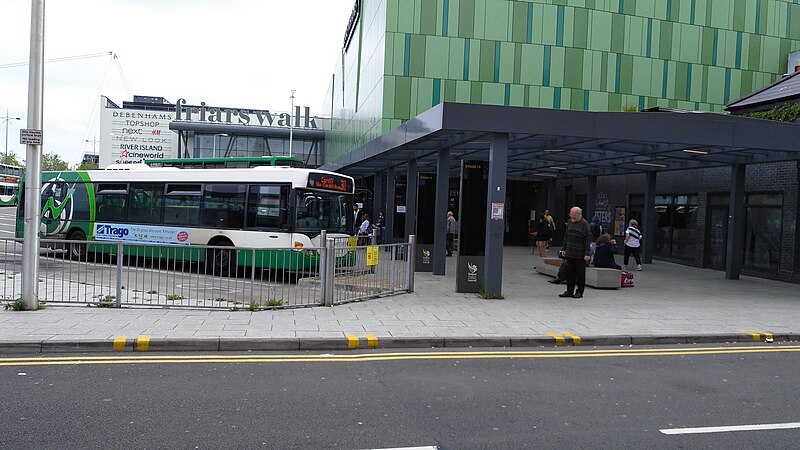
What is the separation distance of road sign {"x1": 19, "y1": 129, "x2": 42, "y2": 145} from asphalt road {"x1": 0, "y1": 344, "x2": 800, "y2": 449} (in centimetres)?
390

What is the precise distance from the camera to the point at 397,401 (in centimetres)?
557

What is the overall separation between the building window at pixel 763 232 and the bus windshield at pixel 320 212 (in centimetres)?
1225

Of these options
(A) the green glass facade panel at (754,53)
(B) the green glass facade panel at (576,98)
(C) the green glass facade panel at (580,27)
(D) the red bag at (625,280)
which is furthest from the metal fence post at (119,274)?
(A) the green glass facade panel at (754,53)

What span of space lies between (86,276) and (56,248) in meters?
0.67

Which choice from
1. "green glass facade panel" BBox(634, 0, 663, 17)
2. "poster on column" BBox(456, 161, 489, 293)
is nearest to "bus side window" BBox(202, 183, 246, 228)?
"poster on column" BBox(456, 161, 489, 293)

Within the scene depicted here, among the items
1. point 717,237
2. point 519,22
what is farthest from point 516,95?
point 717,237

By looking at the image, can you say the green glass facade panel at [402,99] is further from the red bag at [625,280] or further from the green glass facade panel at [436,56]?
the red bag at [625,280]

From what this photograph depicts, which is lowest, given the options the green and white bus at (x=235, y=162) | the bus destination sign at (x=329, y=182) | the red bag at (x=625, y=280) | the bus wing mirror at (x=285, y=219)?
the red bag at (x=625, y=280)

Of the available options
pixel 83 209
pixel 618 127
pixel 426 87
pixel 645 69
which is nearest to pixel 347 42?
pixel 426 87

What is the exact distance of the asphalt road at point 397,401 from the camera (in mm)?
4609

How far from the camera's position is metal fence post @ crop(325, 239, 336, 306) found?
10312mm

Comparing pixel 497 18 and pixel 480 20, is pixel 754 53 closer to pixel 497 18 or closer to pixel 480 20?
Answer: pixel 497 18

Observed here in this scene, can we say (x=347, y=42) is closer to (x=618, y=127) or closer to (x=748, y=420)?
(x=618, y=127)

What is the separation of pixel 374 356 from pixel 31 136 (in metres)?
6.35
